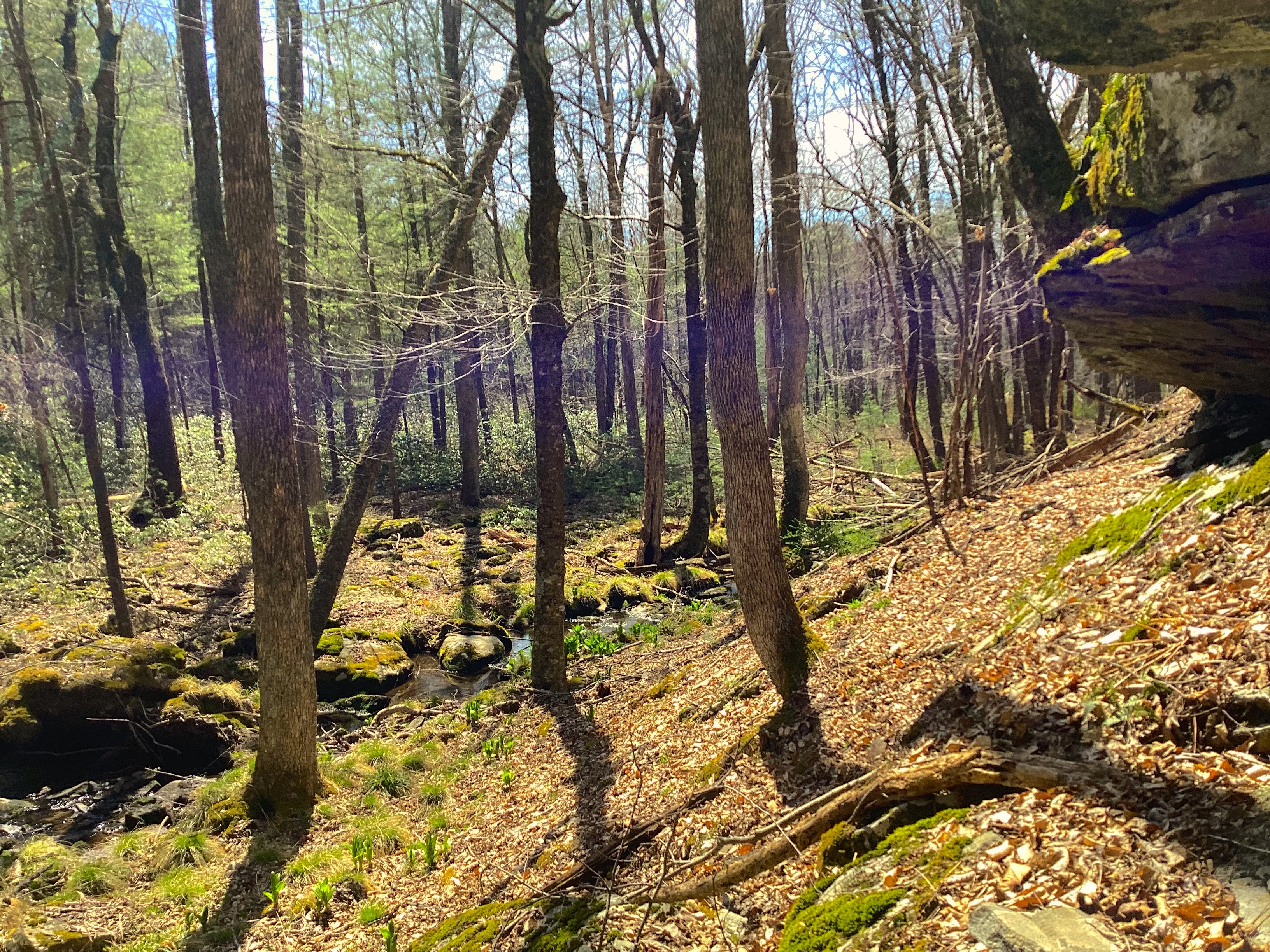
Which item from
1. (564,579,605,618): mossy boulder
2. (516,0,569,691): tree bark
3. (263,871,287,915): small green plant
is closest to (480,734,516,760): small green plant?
(516,0,569,691): tree bark

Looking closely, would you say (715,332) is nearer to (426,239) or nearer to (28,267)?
(28,267)

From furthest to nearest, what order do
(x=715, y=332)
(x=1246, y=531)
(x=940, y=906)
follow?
(x=715, y=332)
(x=1246, y=531)
(x=940, y=906)

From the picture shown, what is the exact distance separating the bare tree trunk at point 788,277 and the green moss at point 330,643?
7168 millimetres

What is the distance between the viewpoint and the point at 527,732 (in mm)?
7766

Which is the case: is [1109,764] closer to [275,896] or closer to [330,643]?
[275,896]

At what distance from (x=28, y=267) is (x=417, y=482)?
34.1 feet

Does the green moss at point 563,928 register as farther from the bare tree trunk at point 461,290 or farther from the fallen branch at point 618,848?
the bare tree trunk at point 461,290

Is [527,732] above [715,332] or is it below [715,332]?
below

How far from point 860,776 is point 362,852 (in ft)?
13.8

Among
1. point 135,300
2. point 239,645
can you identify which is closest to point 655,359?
point 239,645

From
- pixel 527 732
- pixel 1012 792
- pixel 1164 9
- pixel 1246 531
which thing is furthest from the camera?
pixel 527 732

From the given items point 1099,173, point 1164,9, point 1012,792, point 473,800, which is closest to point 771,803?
point 1012,792

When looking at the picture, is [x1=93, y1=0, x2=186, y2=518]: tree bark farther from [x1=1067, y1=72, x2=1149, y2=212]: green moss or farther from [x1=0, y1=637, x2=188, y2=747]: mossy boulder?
[x1=1067, y1=72, x2=1149, y2=212]: green moss

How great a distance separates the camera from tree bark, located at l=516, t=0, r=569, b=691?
7.95 m
